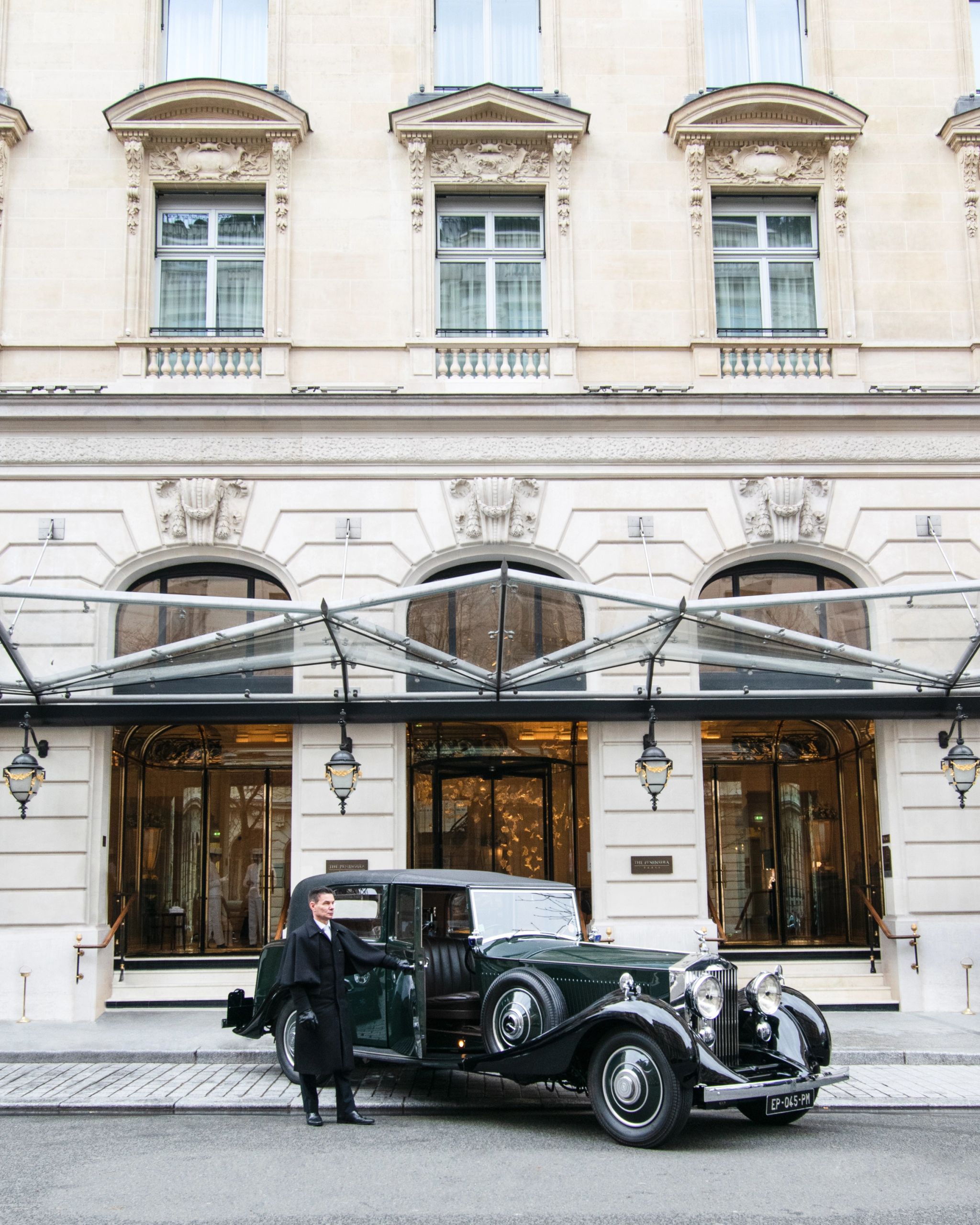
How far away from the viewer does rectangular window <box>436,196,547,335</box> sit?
17.3 metres

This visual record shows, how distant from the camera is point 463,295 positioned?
56.9 feet

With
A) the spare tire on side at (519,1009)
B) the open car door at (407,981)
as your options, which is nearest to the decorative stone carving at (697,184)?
the open car door at (407,981)

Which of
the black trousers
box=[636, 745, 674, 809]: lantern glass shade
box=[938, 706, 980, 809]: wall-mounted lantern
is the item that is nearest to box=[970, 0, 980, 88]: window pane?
box=[938, 706, 980, 809]: wall-mounted lantern

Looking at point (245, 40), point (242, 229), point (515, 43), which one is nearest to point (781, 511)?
point (515, 43)

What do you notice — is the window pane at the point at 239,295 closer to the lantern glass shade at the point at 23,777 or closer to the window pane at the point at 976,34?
the lantern glass shade at the point at 23,777

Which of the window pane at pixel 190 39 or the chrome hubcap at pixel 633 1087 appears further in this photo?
the window pane at pixel 190 39

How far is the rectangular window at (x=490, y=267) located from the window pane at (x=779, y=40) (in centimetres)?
384

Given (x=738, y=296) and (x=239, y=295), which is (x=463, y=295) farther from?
(x=738, y=296)

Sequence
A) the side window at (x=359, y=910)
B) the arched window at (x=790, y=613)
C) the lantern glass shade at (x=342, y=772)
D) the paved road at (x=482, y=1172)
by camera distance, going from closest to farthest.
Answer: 1. the paved road at (x=482, y=1172)
2. the side window at (x=359, y=910)
3. the lantern glass shade at (x=342, y=772)
4. the arched window at (x=790, y=613)

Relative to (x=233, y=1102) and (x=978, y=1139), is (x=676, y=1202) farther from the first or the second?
(x=233, y=1102)

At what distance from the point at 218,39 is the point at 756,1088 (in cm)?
1549

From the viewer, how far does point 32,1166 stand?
8.00 metres

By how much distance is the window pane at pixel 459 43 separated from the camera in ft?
58.2

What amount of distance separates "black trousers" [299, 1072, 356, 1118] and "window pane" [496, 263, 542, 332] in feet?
35.5
